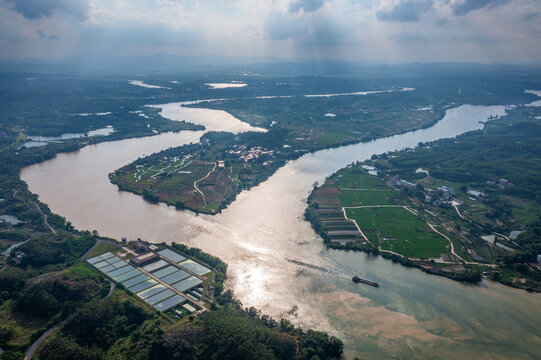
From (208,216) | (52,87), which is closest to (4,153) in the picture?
(208,216)

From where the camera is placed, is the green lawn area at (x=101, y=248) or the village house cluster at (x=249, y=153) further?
the village house cluster at (x=249, y=153)

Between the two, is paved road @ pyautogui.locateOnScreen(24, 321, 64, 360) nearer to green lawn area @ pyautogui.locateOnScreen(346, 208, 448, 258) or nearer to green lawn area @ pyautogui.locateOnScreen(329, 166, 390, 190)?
green lawn area @ pyautogui.locateOnScreen(346, 208, 448, 258)

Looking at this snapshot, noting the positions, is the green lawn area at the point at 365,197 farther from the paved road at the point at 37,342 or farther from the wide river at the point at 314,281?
the paved road at the point at 37,342

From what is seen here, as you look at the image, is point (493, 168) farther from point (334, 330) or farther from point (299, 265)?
point (334, 330)

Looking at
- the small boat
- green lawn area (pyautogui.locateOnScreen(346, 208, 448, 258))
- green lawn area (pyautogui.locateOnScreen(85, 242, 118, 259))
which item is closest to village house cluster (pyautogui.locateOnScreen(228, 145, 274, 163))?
green lawn area (pyautogui.locateOnScreen(346, 208, 448, 258))

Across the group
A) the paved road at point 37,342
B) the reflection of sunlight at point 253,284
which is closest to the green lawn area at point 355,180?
the reflection of sunlight at point 253,284

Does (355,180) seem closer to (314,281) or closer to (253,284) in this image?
(314,281)
